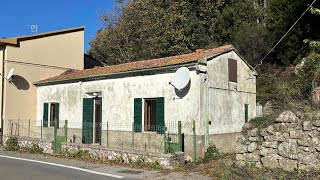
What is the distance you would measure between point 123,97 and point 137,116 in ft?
3.97

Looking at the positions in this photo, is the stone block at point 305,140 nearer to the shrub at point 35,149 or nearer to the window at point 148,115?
the window at point 148,115

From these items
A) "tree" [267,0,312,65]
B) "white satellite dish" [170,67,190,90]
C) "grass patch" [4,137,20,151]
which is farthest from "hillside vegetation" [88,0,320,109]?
"grass patch" [4,137,20,151]

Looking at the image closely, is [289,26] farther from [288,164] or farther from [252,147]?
[288,164]

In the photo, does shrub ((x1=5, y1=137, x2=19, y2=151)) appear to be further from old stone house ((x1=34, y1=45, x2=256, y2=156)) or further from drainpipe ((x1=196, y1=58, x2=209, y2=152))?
drainpipe ((x1=196, y1=58, x2=209, y2=152))

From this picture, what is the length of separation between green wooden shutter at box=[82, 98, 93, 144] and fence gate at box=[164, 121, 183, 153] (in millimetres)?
4786

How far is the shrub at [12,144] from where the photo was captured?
17297mm

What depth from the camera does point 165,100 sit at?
14.0 meters

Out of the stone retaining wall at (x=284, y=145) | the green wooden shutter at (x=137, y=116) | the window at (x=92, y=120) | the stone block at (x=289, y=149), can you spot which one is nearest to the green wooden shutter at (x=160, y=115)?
the green wooden shutter at (x=137, y=116)

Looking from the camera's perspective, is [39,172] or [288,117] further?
[39,172]

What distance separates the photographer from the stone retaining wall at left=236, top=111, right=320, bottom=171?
9039 millimetres

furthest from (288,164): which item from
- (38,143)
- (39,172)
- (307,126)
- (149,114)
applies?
(38,143)

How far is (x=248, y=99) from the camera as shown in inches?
→ 652

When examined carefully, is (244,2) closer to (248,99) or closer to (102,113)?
(248,99)

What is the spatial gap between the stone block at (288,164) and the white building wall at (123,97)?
155 inches
